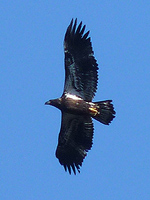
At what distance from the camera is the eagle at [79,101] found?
25.1m

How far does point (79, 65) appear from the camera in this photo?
2523 centimetres

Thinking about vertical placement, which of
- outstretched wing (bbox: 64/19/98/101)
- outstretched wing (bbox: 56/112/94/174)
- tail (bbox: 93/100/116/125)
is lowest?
outstretched wing (bbox: 56/112/94/174)

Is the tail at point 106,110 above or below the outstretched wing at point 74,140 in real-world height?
above

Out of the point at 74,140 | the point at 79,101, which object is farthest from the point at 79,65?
the point at 74,140

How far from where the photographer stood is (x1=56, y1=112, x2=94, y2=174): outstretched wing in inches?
1013

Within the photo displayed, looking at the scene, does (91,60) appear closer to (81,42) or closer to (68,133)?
(81,42)

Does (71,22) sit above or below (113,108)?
above

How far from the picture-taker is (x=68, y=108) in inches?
1003

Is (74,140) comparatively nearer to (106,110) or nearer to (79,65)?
(106,110)

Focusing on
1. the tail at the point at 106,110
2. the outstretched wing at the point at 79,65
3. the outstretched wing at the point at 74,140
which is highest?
the outstretched wing at the point at 79,65

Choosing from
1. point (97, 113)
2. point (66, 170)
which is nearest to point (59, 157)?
point (66, 170)

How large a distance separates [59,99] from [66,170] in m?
2.38

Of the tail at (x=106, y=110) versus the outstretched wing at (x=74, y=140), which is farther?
the outstretched wing at (x=74, y=140)

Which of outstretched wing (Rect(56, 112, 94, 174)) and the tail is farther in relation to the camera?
outstretched wing (Rect(56, 112, 94, 174))
